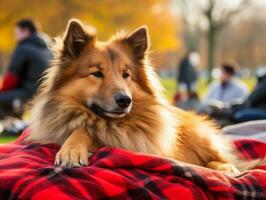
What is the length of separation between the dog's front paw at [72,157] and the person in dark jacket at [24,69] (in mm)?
5498

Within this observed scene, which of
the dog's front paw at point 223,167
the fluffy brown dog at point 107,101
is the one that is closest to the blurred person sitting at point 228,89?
the dog's front paw at point 223,167

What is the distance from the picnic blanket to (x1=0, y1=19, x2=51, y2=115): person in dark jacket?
17.9 ft

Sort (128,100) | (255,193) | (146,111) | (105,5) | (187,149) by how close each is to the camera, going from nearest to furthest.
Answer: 1. (255,193)
2. (128,100)
3. (146,111)
4. (187,149)
5. (105,5)

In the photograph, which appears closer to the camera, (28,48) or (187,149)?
(187,149)

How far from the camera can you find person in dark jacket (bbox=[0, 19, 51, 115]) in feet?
28.6

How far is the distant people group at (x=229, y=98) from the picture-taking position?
6277mm

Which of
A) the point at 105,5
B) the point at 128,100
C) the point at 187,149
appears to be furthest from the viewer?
the point at 105,5

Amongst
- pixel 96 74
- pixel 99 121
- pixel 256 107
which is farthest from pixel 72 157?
pixel 256 107

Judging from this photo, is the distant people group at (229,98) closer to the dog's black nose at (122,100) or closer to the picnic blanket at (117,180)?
the dog's black nose at (122,100)

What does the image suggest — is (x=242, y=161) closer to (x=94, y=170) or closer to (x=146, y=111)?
(x=146, y=111)

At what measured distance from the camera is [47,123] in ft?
12.4

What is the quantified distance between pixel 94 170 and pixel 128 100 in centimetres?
85

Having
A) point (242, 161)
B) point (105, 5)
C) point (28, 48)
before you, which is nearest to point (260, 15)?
point (105, 5)

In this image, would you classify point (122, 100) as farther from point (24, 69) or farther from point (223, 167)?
point (24, 69)
